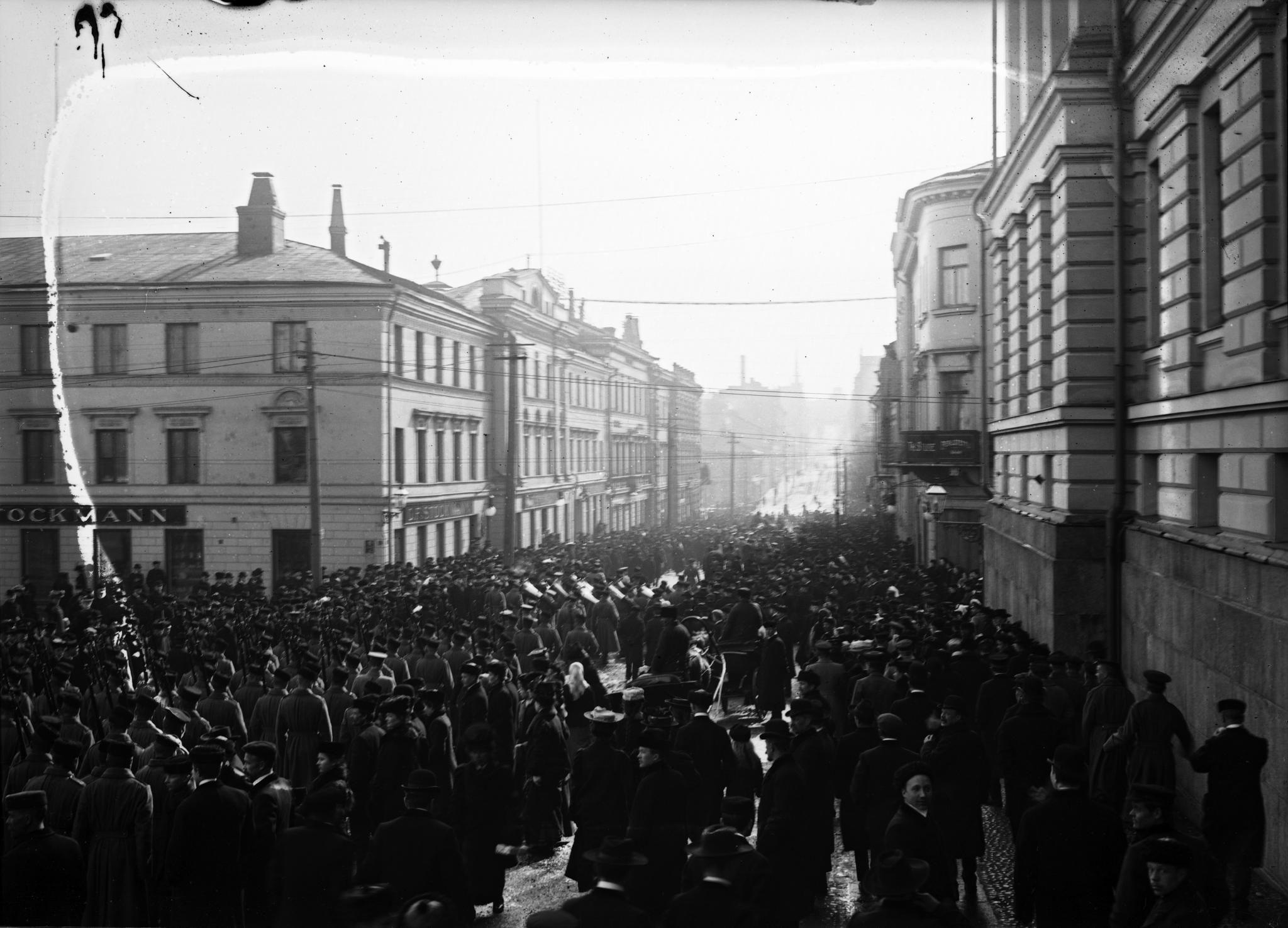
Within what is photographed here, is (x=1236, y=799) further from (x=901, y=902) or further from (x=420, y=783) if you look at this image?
(x=420, y=783)

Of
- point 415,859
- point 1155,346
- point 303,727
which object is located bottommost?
point 303,727

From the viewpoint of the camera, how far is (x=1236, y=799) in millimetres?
7891

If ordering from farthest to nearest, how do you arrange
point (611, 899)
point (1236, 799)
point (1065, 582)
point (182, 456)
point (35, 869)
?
1. point (182, 456)
2. point (1065, 582)
3. point (1236, 799)
4. point (35, 869)
5. point (611, 899)

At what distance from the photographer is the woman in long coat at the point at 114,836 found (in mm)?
7156

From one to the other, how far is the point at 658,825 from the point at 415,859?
1763 millimetres

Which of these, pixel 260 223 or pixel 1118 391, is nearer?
pixel 1118 391

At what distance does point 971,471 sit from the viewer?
24625mm

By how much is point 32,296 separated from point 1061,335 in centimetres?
1836

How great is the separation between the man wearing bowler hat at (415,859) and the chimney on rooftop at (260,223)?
2610 centimetres

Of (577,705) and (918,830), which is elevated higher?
(918,830)

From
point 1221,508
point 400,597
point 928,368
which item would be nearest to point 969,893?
point 1221,508

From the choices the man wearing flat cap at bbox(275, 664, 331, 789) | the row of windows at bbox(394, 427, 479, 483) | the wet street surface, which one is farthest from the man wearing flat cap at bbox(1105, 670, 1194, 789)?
the row of windows at bbox(394, 427, 479, 483)

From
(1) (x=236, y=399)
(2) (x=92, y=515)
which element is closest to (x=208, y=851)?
(2) (x=92, y=515)

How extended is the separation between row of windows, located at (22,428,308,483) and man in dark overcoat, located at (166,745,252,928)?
76.9 ft
